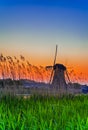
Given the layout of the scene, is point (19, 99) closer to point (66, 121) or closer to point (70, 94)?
point (70, 94)

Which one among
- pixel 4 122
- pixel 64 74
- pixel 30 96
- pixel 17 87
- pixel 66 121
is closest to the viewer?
pixel 4 122

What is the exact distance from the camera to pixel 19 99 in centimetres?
1888

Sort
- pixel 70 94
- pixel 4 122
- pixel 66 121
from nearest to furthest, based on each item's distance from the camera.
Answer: pixel 4 122
pixel 66 121
pixel 70 94

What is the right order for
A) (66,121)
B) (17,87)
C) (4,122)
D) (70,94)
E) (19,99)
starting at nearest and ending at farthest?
(4,122)
(66,121)
(19,99)
(17,87)
(70,94)

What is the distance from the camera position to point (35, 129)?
9250 mm

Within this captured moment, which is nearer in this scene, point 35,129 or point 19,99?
point 35,129

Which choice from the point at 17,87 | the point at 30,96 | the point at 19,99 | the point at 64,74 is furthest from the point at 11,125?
the point at 64,74

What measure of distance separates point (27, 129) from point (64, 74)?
1382 inches

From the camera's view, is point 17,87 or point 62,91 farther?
point 62,91

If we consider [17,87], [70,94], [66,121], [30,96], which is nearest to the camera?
[66,121]

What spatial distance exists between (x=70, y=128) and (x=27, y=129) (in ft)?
3.26

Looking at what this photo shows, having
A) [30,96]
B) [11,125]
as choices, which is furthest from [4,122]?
[30,96]

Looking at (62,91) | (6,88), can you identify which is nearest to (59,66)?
(62,91)

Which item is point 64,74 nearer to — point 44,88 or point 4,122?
point 44,88
